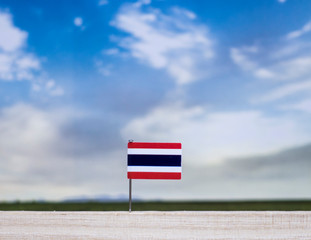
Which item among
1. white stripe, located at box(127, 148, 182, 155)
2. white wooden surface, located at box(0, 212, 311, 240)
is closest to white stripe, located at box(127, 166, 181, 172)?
white stripe, located at box(127, 148, 182, 155)

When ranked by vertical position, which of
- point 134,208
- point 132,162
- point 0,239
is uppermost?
point 132,162

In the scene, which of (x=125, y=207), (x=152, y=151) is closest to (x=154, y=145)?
(x=152, y=151)

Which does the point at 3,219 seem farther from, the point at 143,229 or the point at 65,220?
the point at 143,229

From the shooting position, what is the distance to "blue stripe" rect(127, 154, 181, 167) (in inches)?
249

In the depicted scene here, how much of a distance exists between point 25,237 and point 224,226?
2.97 metres

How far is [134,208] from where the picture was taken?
667cm

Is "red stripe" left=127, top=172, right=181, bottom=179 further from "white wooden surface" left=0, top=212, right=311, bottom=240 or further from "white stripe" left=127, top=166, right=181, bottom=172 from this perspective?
"white wooden surface" left=0, top=212, right=311, bottom=240

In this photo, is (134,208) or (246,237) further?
(134,208)

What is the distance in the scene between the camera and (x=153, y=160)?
636cm

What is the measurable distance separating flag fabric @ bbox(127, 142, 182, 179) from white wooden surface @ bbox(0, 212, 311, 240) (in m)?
0.58

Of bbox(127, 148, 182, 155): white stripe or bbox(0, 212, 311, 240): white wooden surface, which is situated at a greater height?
bbox(127, 148, 182, 155): white stripe

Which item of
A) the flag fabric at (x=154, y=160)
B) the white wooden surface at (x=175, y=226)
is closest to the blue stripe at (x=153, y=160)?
the flag fabric at (x=154, y=160)

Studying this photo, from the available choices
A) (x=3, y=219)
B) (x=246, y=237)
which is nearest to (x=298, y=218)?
(x=246, y=237)

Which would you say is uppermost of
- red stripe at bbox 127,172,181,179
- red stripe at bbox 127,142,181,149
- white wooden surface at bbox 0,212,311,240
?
red stripe at bbox 127,142,181,149
